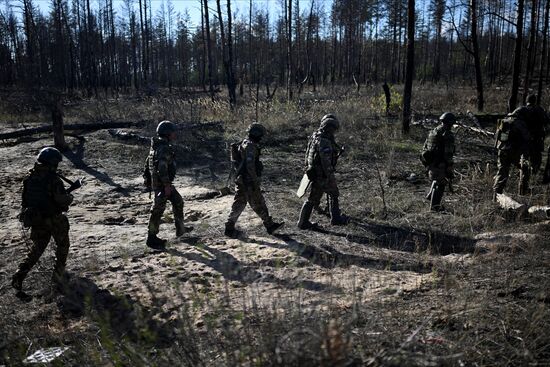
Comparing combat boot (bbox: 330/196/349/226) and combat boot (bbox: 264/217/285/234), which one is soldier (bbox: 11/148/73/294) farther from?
combat boot (bbox: 330/196/349/226)

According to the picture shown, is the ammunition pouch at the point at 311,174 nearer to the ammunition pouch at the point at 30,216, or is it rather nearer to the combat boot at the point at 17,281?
the ammunition pouch at the point at 30,216

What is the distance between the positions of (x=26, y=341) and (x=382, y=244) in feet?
14.1

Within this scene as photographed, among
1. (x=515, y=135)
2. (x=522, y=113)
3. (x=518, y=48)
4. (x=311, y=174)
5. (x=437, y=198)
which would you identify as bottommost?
(x=437, y=198)

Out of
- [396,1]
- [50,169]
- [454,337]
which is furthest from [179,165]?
[396,1]

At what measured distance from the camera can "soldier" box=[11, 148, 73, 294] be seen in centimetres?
506

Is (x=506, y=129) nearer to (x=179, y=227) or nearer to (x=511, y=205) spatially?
(x=511, y=205)

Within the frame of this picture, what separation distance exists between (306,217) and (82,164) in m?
7.81

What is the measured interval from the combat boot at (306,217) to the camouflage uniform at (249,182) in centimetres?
47

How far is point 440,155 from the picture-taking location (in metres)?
7.04

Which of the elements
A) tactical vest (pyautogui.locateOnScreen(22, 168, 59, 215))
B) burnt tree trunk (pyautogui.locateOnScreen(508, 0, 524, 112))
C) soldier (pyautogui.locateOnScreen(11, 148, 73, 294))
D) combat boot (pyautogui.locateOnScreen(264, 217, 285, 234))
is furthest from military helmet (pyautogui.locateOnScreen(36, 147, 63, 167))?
burnt tree trunk (pyautogui.locateOnScreen(508, 0, 524, 112))

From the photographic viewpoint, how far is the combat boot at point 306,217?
6594 mm

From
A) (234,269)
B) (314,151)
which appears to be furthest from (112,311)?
(314,151)

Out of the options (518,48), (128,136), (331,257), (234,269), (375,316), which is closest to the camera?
(375,316)

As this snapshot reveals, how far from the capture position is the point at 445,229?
6418 mm
